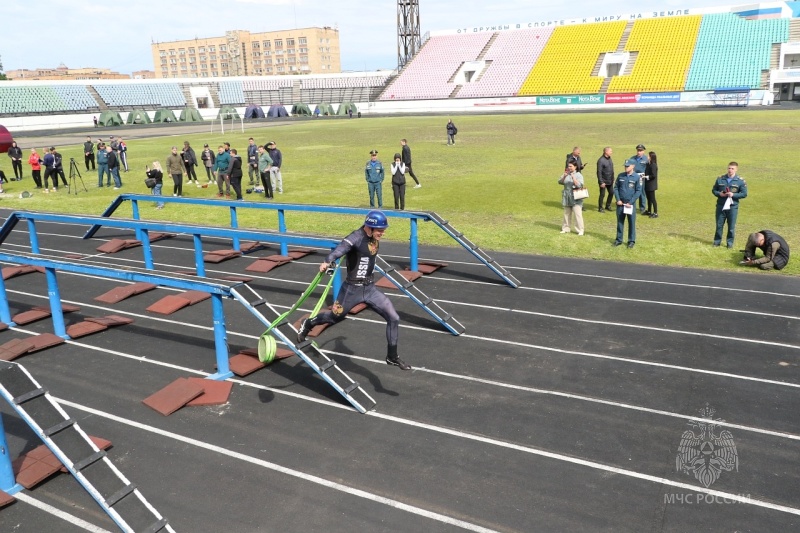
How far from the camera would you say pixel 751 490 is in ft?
19.5

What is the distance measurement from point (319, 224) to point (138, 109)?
74029 millimetres

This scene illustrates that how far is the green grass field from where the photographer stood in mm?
15977

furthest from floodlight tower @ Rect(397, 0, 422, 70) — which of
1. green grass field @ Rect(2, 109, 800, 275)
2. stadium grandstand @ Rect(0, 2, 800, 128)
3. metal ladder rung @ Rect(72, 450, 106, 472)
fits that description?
metal ladder rung @ Rect(72, 450, 106, 472)

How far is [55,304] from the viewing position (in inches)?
389

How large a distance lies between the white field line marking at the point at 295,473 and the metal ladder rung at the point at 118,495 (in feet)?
4.04

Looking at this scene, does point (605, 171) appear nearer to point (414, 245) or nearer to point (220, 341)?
point (414, 245)

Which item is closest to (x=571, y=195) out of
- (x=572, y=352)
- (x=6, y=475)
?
(x=572, y=352)

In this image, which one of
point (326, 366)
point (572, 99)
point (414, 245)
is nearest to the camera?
point (326, 366)

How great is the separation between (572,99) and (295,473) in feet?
230

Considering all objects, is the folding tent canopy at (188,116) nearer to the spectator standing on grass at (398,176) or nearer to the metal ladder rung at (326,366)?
the spectator standing on grass at (398,176)

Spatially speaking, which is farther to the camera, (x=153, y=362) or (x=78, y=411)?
(x=153, y=362)

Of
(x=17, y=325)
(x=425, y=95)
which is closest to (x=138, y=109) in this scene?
(x=425, y=95)

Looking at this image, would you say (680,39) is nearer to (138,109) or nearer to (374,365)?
(138,109)

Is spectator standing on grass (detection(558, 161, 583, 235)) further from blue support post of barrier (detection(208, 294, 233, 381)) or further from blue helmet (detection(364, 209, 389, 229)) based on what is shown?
blue support post of barrier (detection(208, 294, 233, 381))
